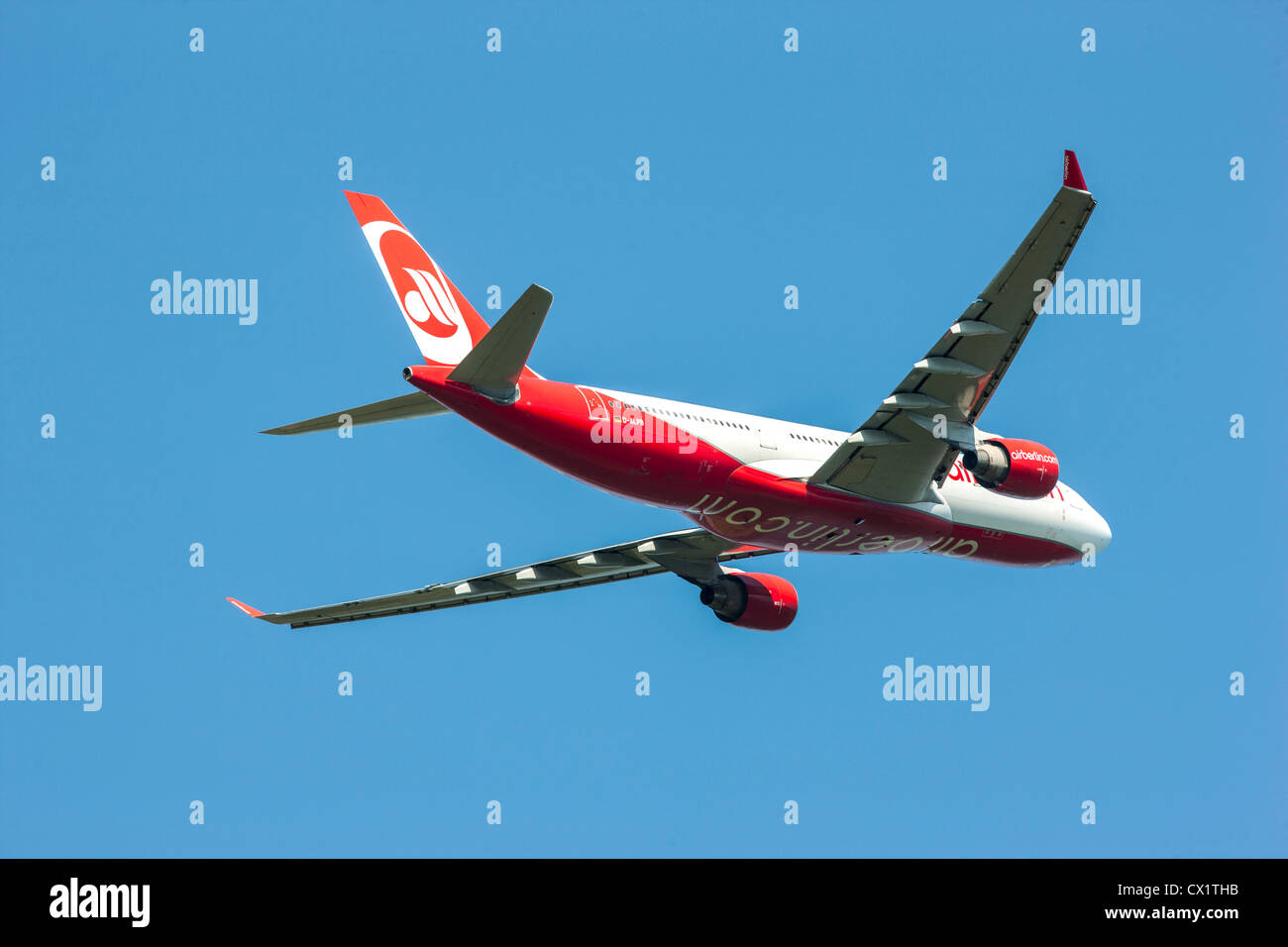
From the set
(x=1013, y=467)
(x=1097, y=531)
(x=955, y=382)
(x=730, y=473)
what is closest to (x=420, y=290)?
(x=730, y=473)

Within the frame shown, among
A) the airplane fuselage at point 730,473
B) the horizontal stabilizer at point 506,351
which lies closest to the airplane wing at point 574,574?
the airplane fuselage at point 730,473

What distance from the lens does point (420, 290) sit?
30.2 meters

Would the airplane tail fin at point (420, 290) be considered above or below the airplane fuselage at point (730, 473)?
above

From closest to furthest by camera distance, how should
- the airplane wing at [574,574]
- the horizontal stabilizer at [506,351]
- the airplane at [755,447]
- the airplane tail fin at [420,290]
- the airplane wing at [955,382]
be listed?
the horizontal stabilizer at [506,351] < the airplane wing at [955,382] < the airplane at [755,447] < the airplane tail fin at [420,290] < the airplane wing at [574,574]

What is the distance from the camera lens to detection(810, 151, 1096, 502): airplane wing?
26.2 meters

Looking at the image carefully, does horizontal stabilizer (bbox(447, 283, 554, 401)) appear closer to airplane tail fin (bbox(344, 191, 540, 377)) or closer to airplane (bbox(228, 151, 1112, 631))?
airplane (bbox(228, 151, 1112, 631))

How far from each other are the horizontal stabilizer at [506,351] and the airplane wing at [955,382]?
23.2 ft

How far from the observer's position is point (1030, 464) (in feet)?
103

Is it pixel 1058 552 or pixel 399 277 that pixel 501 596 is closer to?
pixel 399 277

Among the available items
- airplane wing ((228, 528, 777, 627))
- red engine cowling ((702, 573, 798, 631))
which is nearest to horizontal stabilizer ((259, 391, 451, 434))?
airplane wing ((228, 528, 777, 627))

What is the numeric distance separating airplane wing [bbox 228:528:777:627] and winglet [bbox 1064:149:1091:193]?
40.7ft

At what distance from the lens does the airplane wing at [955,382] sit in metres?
26.2

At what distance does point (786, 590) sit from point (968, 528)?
187 inches

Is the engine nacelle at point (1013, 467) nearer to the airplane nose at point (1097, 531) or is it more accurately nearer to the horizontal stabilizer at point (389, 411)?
the airplane nose at point (1097, 531)
